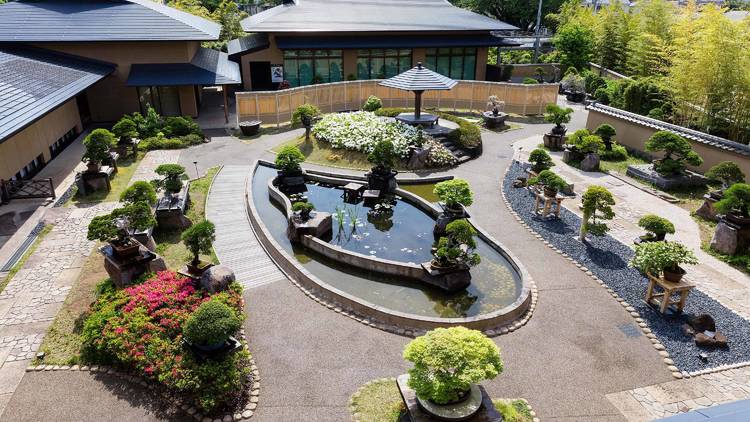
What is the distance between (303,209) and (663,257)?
1029 centimetres

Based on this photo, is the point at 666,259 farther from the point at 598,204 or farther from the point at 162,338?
the point at 162,338

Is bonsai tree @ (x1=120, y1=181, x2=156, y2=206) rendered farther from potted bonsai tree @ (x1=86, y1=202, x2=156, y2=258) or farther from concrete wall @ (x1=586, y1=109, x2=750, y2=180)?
concrete wall @ (x1=586, y1=109, x2=750, y2=180)

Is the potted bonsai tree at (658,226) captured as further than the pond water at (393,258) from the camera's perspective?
Yes

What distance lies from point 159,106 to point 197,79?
12.2 ft

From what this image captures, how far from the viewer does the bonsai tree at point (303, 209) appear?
16.0 m

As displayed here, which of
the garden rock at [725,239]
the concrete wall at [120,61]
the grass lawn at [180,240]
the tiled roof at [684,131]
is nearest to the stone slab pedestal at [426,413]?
the grass lawn at [180,240]

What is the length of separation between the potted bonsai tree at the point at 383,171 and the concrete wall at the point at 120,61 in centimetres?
1641

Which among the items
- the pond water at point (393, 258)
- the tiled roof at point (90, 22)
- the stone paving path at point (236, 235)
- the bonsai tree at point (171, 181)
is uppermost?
the tiled roof at point (90, 22)

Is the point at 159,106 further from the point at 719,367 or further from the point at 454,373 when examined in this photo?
the point at 719,367

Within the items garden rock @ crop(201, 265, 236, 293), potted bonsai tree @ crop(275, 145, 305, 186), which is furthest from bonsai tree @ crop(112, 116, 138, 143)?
garden rock @ crop(201, 265, 236, 293)

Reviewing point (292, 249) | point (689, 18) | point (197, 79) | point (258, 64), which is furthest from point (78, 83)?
point (689, 18)

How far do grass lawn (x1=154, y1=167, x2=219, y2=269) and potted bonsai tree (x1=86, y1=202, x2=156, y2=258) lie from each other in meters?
1.46

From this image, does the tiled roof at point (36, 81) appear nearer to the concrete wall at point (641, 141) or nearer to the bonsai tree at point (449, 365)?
the bonsai tree at point (449, 365)

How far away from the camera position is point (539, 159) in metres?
19.9
